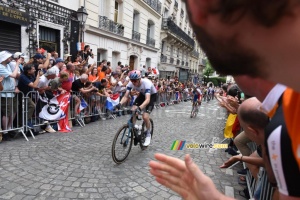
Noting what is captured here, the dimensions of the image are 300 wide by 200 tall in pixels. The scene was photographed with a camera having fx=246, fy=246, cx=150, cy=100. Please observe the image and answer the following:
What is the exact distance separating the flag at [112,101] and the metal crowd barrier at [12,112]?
389 centimetres

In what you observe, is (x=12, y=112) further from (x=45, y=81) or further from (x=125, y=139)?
(x=125, y=139)

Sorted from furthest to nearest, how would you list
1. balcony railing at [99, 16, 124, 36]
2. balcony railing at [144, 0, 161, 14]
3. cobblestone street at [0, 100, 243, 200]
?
1. balcony railing at [144, 0, 161, 14]
2. balcony railing at [99, 16, 124, 36]
3. cobblestone street at [0, 100, 243, 200]

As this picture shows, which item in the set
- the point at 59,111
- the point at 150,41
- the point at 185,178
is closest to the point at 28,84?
the point at 59,111

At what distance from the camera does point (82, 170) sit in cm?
443

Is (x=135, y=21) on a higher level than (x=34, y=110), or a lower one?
higher

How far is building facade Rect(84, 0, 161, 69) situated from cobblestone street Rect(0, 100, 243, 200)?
9184 mm

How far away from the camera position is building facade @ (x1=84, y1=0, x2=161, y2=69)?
1475 centimetres

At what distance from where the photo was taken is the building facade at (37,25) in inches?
376

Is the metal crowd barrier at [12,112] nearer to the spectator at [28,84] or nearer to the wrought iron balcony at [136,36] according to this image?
the spectator at [28,84]

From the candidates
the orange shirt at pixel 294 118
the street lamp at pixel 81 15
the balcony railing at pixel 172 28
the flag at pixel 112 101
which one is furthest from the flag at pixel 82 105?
the balcony railing at pixel 172 28

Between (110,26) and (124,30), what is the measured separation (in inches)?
79.4

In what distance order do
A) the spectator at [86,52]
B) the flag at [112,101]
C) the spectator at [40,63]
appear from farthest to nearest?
the spectator at [86,52] → the flag at [112,101] → the spectator at [40,63]

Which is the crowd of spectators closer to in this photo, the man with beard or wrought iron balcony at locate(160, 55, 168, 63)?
the man with beard

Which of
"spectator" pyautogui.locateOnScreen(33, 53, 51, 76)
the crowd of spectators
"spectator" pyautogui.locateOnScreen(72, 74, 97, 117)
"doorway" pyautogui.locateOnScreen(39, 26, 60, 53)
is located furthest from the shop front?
"spectator" pyautogui.locateOnScreen(72, 74, 97, 117)
